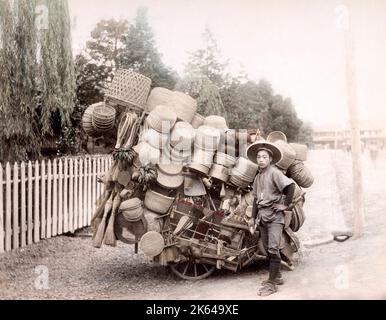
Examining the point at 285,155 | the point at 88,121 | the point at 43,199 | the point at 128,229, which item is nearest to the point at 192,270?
the point at 128,229

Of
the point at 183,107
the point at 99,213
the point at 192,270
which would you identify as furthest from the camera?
the point at 192,270

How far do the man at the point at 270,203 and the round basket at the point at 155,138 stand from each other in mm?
1173

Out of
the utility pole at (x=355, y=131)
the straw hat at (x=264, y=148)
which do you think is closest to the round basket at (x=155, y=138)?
→ the straw hat at (x=264, y=148)

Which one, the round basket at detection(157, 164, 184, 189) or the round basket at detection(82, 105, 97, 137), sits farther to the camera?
the round basket at detection(82, 105, 97, 137)

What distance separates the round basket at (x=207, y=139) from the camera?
6090 mm

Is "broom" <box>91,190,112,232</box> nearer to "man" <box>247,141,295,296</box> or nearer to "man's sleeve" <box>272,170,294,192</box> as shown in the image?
"man" <box>247,141,295,296</box>

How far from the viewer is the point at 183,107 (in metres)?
6.43

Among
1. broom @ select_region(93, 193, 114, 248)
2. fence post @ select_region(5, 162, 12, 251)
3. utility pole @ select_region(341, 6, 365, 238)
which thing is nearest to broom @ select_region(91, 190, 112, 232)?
broom @ select_region(93, 193, 114, 248)

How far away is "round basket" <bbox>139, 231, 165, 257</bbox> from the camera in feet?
19.5

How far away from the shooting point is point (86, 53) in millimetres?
10531

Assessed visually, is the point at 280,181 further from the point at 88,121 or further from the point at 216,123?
the point at 88,121

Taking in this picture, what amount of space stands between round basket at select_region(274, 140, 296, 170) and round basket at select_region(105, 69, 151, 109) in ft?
6.70

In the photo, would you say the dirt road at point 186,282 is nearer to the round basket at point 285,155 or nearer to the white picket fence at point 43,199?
the white picket fence at point 43,199

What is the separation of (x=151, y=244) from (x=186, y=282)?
2.74 feet
